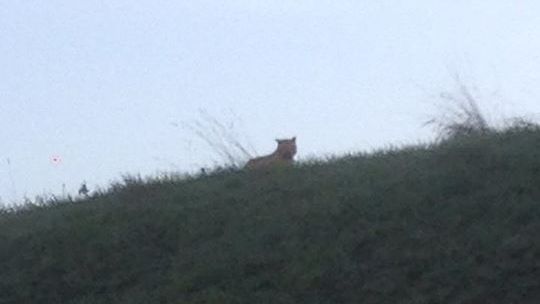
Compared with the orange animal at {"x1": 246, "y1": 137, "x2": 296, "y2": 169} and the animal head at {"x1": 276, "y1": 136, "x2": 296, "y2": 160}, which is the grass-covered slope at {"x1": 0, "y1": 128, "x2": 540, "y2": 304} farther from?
the animal head at {"x1": 276, "y1": 136, "x2": 296, "y2": 160}

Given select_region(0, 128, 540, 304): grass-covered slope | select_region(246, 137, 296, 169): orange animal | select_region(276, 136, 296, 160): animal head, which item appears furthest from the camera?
select_region(276, 136, 296, 160): animal head

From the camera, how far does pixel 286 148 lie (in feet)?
56.6

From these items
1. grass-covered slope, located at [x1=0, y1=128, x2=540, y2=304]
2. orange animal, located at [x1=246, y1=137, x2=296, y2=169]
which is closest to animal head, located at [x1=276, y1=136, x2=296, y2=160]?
orange animal, located at [x1=246, y1=137, x2=296, y2=169]

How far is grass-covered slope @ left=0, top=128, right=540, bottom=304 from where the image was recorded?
11742 mm

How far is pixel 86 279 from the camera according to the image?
1305 centimetres

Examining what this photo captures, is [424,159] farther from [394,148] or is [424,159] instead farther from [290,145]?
[290,145]

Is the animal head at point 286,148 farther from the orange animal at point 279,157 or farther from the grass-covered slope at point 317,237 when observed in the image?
the grass-covered slope at point 317,237

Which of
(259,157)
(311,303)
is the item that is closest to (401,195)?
(311,303)

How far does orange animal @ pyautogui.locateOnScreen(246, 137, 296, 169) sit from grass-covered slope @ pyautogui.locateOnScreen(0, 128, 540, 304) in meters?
0.77

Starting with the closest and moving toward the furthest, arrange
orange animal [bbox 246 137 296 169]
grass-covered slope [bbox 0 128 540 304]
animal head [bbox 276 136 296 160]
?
grass-covered slope [bbox 0 128 540 304] → orange animal [bbox 246 137 296 169] → animal head [bbox 276 136 296 160]

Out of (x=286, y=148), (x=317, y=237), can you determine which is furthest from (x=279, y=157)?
(x=317, y=237)

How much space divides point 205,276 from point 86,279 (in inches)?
48.3

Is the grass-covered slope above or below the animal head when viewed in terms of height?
below

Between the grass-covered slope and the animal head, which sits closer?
the grass-covered slope
